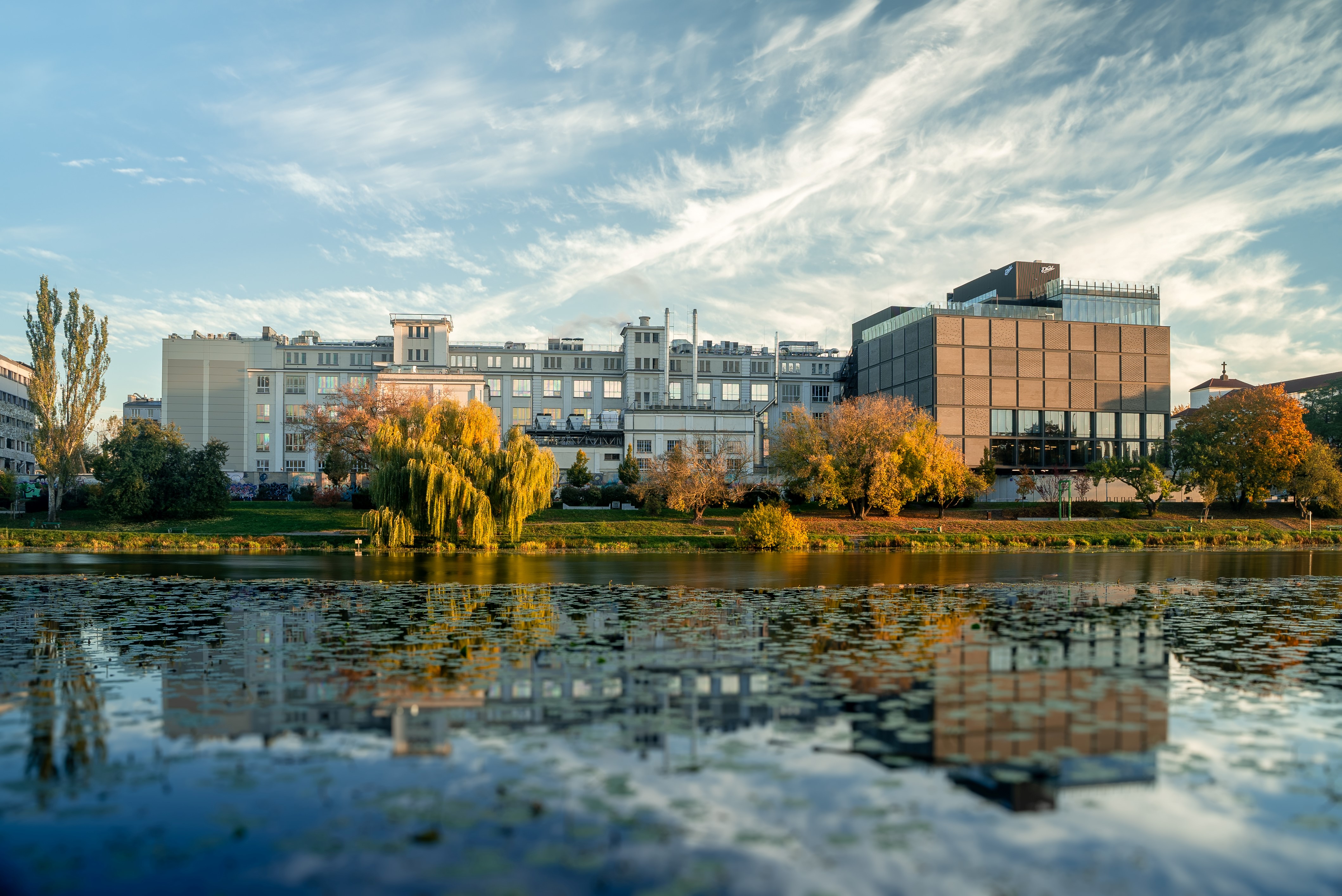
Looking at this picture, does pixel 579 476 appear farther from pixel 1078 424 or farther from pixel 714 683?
pixel 1078 424

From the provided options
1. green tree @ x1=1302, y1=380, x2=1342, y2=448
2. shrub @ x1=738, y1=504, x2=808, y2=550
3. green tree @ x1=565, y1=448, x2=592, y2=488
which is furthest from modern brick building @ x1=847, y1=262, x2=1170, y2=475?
shrub @ x1=738, y1=504, x2=808, y2=550

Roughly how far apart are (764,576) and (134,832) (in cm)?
2842

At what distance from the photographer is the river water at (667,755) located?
267 inches

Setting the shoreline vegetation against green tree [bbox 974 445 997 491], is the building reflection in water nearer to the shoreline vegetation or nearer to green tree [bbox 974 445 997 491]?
the shoreline vegetation

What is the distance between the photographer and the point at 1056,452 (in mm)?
101875

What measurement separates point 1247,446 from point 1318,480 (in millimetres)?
5572

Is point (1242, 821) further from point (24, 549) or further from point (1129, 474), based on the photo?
point (1129, 474)

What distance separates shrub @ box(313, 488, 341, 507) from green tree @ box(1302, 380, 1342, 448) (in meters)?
96.0

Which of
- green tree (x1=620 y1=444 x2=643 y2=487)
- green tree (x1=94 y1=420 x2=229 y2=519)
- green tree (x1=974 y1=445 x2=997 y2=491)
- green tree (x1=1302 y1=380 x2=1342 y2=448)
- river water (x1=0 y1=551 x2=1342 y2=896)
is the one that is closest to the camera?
river water (x1=0 y1=551 x2=1342 y2=896)

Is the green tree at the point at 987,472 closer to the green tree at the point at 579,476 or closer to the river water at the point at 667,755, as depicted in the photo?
the green tree at the point at 579,476

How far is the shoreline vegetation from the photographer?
48938mm

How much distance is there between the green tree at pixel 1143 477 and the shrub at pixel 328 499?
208 feet

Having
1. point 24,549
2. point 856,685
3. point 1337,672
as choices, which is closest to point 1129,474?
point 1337,672

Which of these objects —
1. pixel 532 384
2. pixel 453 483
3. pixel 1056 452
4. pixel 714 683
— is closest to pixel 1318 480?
pixel 1056 452
